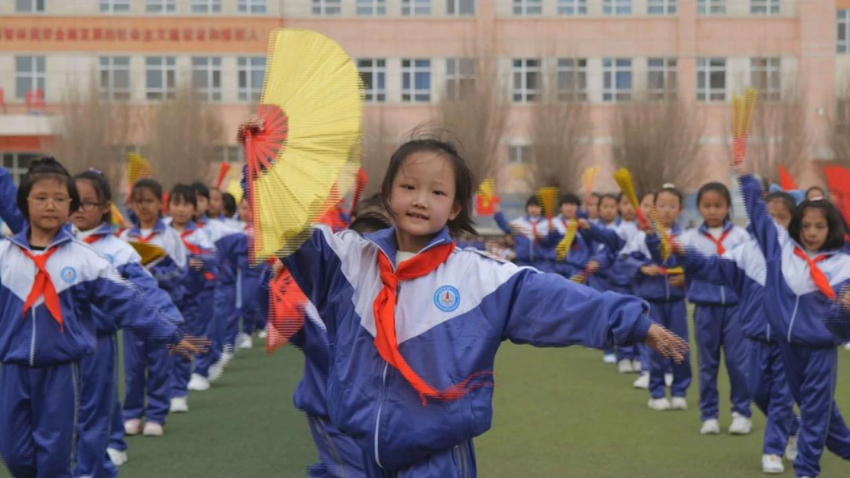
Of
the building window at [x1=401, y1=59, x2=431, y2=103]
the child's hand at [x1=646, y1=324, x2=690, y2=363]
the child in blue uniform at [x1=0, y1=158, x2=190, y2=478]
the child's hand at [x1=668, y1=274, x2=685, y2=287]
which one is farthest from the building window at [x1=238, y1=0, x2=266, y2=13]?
the child's hand at [x1=646, y1=324, x2=690, y2=363]

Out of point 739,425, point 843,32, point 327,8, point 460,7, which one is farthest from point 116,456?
point 843,32

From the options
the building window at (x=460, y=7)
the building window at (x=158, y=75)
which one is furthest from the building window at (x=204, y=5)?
the building window at (x=460, y=7)

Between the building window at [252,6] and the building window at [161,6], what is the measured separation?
2098 mm

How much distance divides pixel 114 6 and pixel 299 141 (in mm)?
38973

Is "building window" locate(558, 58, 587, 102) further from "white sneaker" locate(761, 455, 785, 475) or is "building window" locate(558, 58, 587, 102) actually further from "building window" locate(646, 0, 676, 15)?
"white sneaker" locate(761, 455, 785, 475)

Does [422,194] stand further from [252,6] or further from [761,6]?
[761,6]

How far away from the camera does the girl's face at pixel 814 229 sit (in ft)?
23.7

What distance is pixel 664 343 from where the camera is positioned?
379 cm

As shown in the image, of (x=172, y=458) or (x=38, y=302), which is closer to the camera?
(x=38, y=302)

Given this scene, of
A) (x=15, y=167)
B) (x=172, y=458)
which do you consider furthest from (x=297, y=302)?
(x=15, y=167)

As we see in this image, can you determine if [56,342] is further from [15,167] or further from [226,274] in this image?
[15,167]

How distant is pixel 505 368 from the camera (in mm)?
13602

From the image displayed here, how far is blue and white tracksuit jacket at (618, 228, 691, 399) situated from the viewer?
34.4ft

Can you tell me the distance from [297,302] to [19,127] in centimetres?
3765
